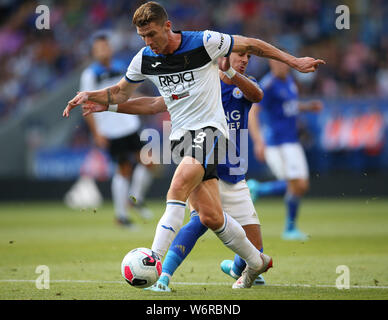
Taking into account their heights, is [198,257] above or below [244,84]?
below

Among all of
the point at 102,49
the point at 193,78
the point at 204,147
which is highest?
the point at 102,49

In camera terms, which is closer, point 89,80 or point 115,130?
point 89,80

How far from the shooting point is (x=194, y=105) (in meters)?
5.43

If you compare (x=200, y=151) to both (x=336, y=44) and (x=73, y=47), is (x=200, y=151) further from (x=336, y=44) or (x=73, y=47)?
(x=73, y=47)

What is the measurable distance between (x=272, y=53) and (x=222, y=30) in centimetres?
1501

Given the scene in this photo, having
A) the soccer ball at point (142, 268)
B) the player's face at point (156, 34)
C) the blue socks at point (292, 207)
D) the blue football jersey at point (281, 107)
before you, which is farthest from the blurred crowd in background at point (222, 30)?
the soccer ball at point (142, 268)

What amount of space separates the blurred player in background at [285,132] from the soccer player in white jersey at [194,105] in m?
4.50

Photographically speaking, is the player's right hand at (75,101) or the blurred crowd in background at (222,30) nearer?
the player's right hand at (75,101)

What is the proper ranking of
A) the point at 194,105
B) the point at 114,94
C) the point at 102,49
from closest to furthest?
the point at 194,105 → the point at 114,94 → the point at 102,49

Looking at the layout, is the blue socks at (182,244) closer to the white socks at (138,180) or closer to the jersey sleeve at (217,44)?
the jersey sleeve at (217,44)

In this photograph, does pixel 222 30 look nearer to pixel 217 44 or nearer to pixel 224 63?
pixel 224 63

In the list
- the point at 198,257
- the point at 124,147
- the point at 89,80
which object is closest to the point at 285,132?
the point at 124,147

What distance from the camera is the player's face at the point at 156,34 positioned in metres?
5.24

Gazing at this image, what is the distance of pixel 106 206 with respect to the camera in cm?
1730
